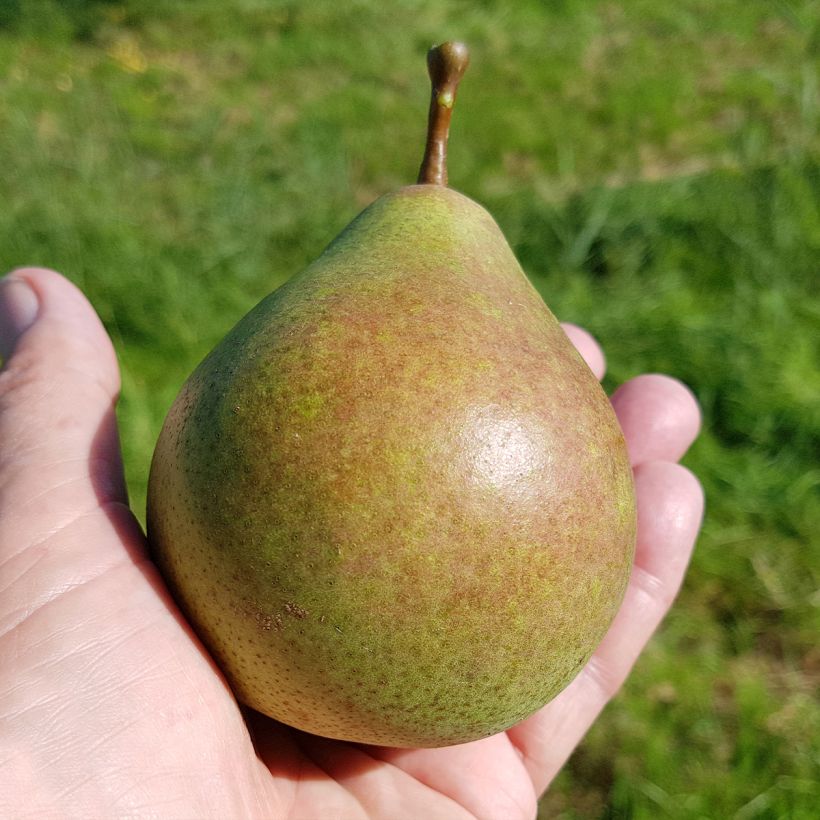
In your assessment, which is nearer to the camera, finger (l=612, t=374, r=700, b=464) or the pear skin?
the pear skin

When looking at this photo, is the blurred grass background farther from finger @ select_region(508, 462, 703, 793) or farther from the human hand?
the human hand

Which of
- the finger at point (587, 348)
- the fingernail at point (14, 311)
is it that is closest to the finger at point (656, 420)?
the finger at point (587, 348)

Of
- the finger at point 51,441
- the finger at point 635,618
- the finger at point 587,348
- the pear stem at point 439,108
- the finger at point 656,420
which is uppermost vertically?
the pear stem at point 439,108

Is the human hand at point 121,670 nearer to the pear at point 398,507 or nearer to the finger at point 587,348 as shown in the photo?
the pear at point 398,507

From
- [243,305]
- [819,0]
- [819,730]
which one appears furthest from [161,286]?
[819,0]

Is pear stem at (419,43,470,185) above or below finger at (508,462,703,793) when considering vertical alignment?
above

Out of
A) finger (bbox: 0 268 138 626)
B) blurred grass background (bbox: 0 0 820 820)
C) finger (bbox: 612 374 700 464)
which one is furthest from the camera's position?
blurred grass background (bbox: 0 0 820 820)

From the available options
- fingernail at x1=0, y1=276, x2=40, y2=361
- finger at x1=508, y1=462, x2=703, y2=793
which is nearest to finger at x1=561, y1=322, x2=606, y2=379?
finger at x1=508, y1=462, x2=703, y2=793

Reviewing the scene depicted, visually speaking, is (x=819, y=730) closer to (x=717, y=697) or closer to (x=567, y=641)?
(x=717, y=697)
